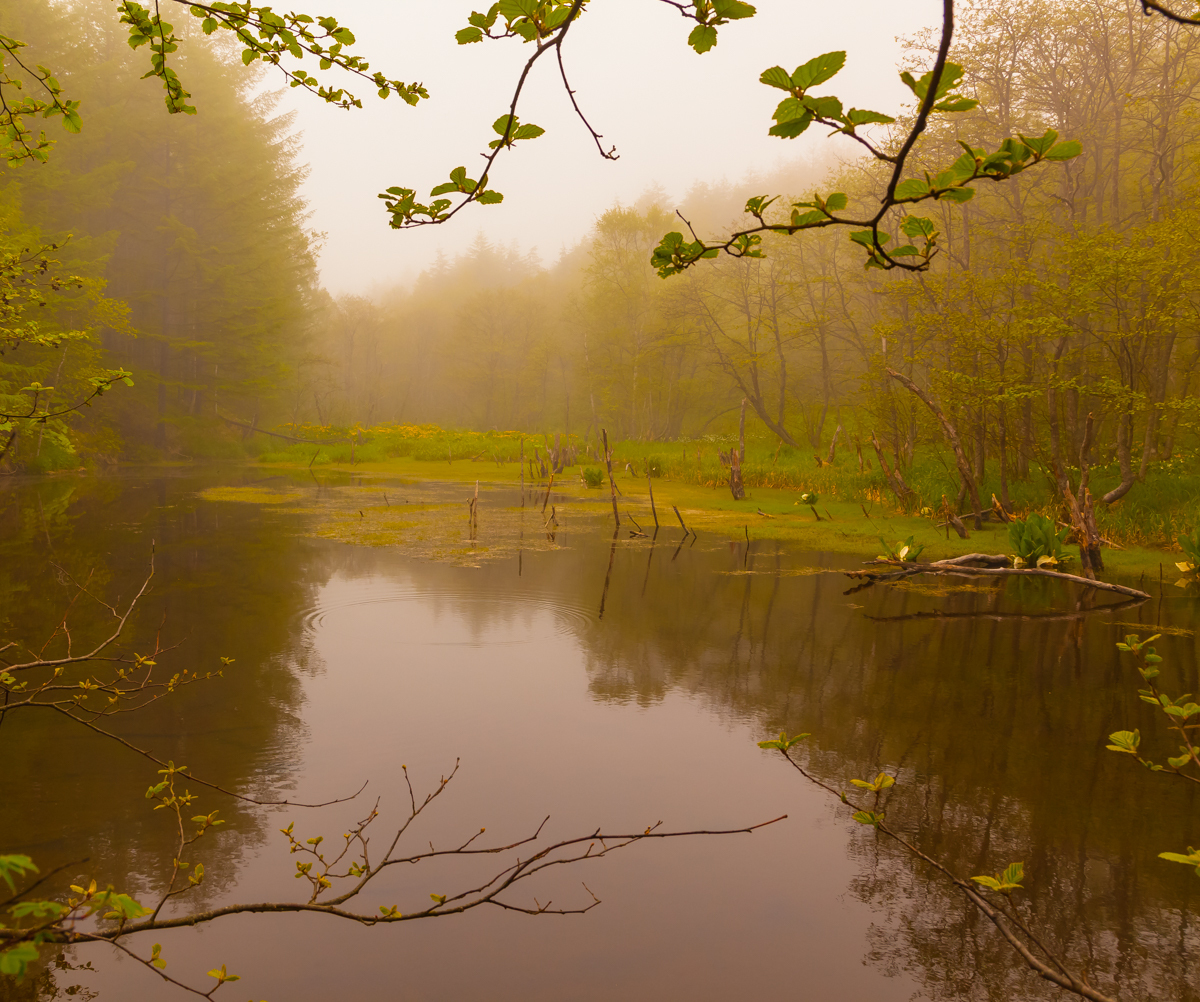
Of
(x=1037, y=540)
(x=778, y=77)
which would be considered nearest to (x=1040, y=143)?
(x=778, y=77)

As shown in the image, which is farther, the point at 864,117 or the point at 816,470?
the point at 816,470

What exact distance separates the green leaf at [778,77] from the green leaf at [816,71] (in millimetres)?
11

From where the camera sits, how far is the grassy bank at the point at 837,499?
39.1 feet

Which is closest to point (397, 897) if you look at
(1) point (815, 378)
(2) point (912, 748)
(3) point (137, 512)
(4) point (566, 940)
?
(4) point (566, 940)

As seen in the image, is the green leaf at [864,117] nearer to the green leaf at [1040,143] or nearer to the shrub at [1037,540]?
the green leaf at [1040,143]

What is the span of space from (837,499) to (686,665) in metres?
11.4

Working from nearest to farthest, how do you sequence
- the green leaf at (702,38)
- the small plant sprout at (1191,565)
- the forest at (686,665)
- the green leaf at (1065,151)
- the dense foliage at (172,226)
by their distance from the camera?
the green leaf at (1065,151) < the green leaf at (702,38) < the forest at (686,665) < the small plant sprout at (1191,565) < the dense foliage at (172,226)

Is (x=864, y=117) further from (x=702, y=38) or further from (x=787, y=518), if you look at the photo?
(x=787, y=518)

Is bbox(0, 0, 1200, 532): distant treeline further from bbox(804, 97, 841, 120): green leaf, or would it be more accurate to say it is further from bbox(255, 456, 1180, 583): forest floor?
bbox(804, 97, 841, 120): green leaf

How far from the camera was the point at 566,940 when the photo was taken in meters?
3.18

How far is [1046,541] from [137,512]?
15.0m

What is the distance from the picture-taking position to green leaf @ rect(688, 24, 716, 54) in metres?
1.79

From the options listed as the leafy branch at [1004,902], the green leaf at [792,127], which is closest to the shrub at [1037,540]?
the leafy branch at [1004,902]

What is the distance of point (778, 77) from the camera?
56.4 inches
